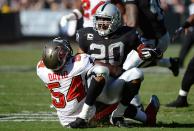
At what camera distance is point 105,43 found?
23.5 ft

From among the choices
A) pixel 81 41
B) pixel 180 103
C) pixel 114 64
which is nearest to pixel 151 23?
pixel 180 103

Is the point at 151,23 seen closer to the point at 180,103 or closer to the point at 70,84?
the point at 180,103

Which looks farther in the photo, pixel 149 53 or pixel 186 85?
pixel 186 85

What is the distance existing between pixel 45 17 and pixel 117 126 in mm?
15095

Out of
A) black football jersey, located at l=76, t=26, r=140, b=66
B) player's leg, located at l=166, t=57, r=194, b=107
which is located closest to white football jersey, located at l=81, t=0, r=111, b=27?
player's leg, located at l=166, t=57, r=194, b=107

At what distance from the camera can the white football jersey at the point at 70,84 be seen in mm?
6641

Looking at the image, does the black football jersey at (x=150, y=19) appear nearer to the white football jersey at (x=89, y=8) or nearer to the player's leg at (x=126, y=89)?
the white football jersey at (x=89, y=8)

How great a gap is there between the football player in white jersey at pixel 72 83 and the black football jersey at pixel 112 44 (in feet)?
1.52

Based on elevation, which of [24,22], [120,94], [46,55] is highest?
[46,55]

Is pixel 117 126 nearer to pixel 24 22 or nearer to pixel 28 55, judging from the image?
pixel 28 55

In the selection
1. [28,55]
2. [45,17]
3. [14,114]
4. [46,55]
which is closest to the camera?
[46,55]

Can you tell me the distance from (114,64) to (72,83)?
69 cm

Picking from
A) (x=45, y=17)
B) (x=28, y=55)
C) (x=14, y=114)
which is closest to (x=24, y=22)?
(x=45, y=17)

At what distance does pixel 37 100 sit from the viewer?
30.6ft
